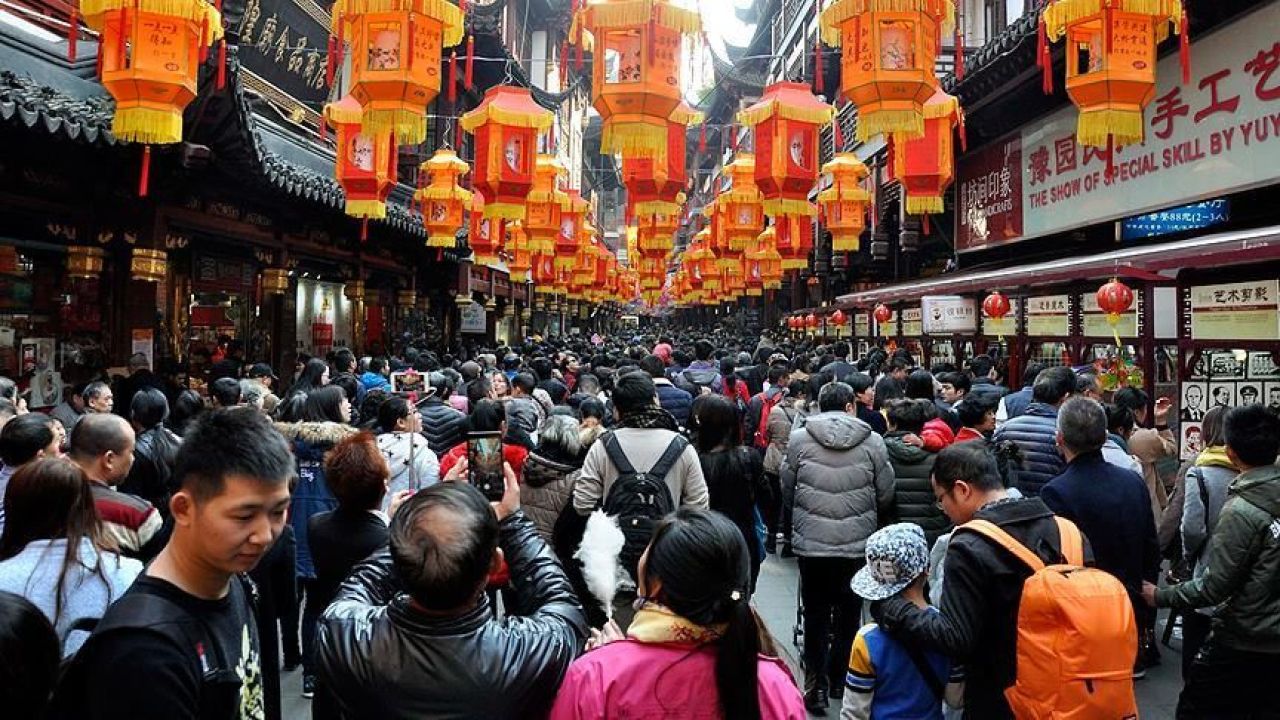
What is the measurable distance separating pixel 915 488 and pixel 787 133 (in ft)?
19.2

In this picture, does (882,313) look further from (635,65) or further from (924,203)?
(635,65)

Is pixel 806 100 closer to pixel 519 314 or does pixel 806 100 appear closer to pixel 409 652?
pixel 409 652

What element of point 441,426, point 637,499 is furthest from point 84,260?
point 637,499

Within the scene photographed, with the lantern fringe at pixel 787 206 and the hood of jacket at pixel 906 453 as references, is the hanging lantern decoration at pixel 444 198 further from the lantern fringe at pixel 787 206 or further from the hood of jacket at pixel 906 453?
the hood of jacket at pixel 906 453

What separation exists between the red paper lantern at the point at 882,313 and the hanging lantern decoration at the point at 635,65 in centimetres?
1044

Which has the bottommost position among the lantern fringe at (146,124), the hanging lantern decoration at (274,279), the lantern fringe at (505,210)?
the hanging lantern decoration at (274,279)

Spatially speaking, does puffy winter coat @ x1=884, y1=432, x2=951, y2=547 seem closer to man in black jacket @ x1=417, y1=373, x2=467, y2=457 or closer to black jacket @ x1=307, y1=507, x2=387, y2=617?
black jacket @ x1=307, y1=507, x2=387, y2=617

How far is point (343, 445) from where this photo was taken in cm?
361

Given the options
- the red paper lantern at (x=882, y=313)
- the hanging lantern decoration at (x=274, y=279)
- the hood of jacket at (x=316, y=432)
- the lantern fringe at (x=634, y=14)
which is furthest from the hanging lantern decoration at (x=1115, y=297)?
the hanging lantern decoration at (x=274, y=279)

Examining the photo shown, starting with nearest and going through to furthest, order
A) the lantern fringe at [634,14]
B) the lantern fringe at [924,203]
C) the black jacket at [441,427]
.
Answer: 1. the black jacket at [441,427]
2. the lantern fringe at [634,14]
3. the lantern fringe at [924,203]

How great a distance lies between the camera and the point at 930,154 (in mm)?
9695

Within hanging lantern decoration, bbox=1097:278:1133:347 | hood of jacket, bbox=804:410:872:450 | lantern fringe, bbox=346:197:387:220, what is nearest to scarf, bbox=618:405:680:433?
hood of jacket, bbox=804:410:872:450

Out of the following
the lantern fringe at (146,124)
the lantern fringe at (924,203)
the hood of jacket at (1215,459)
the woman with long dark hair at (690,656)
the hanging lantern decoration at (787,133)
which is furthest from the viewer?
the lantern fringe at (924,203)

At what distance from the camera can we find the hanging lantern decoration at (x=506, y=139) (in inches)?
396
